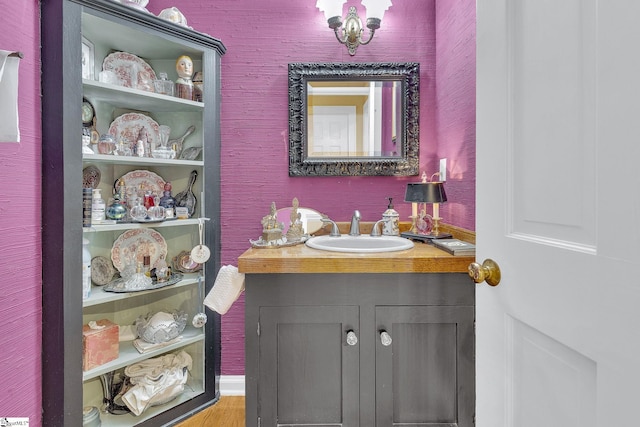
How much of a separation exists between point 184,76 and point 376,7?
108cm

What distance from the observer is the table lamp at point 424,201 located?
1.58 meters

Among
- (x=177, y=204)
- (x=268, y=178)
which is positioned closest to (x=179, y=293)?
(x=177, y=204)

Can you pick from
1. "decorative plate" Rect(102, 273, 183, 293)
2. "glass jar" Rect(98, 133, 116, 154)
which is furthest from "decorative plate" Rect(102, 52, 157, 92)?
"decorative plate" Rect(102, 273, 183, 293)

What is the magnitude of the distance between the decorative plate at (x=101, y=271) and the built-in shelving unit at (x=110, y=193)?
4cm

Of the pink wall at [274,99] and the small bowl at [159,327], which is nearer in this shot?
the small bowl at [159,327]

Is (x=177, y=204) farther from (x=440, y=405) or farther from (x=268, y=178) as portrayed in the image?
(x=440, y=405)

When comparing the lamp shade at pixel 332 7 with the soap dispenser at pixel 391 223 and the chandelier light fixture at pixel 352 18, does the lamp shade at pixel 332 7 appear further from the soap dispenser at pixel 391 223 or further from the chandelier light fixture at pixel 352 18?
the soap dispenser at pixel 391 223

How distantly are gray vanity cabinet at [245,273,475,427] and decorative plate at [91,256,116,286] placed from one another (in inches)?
35.9

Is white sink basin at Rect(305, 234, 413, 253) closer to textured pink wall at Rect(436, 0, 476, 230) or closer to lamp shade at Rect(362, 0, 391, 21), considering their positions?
textured pink wall at Rect(436, 0, 476, 230)

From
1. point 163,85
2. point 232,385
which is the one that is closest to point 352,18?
point 163,85

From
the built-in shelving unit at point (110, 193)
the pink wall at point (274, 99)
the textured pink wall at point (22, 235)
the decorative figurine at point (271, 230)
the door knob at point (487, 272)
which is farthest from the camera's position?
the pink wall at point (274, 99)

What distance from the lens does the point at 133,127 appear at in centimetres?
183

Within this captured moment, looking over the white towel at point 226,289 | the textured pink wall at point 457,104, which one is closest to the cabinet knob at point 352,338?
the white towel at point 226,289

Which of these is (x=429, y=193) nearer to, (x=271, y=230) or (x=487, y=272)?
(x=271, y=230)
